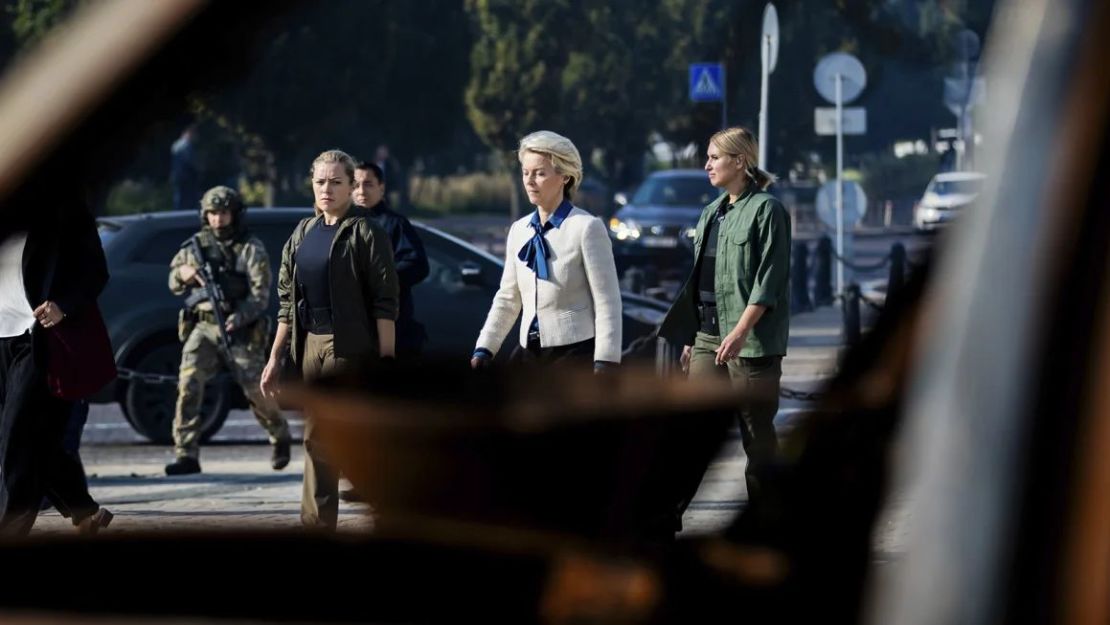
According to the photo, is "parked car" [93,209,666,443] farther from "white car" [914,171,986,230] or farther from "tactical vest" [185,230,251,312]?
"white car" [914,171,986,230]

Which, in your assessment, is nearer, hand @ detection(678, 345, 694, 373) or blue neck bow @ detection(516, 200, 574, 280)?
hand @ detection(678, 345, 694, 373)

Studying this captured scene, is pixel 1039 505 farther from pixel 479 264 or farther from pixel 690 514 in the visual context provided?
pixel 479 264

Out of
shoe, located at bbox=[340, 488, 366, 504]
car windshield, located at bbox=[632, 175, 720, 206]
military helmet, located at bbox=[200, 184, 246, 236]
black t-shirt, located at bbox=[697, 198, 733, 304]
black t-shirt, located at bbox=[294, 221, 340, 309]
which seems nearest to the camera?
shoe, located at bbox=[340, 488, 366, 504]

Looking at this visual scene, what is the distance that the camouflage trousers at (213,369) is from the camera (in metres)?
8.78

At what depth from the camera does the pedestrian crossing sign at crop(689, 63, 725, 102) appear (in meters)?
1.10

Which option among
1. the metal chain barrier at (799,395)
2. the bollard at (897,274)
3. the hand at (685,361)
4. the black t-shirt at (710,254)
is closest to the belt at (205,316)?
the black t-shirt at (710,254)

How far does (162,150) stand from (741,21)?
319mm

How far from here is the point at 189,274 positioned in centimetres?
880

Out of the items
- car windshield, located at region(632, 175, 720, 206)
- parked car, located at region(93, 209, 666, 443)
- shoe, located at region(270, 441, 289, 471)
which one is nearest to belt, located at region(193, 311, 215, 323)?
shoe, located at region(270, 441, 289, 471)

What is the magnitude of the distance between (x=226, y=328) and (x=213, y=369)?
0.29 metres

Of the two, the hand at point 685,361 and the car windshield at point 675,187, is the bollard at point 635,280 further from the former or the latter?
the hand at point 685,361

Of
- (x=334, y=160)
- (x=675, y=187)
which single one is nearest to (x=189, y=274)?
(x=675, y=187)

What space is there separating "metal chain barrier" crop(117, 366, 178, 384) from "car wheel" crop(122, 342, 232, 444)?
0.06 meters

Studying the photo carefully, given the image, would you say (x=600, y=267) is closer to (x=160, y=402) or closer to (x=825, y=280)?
(x=825, y=280)
